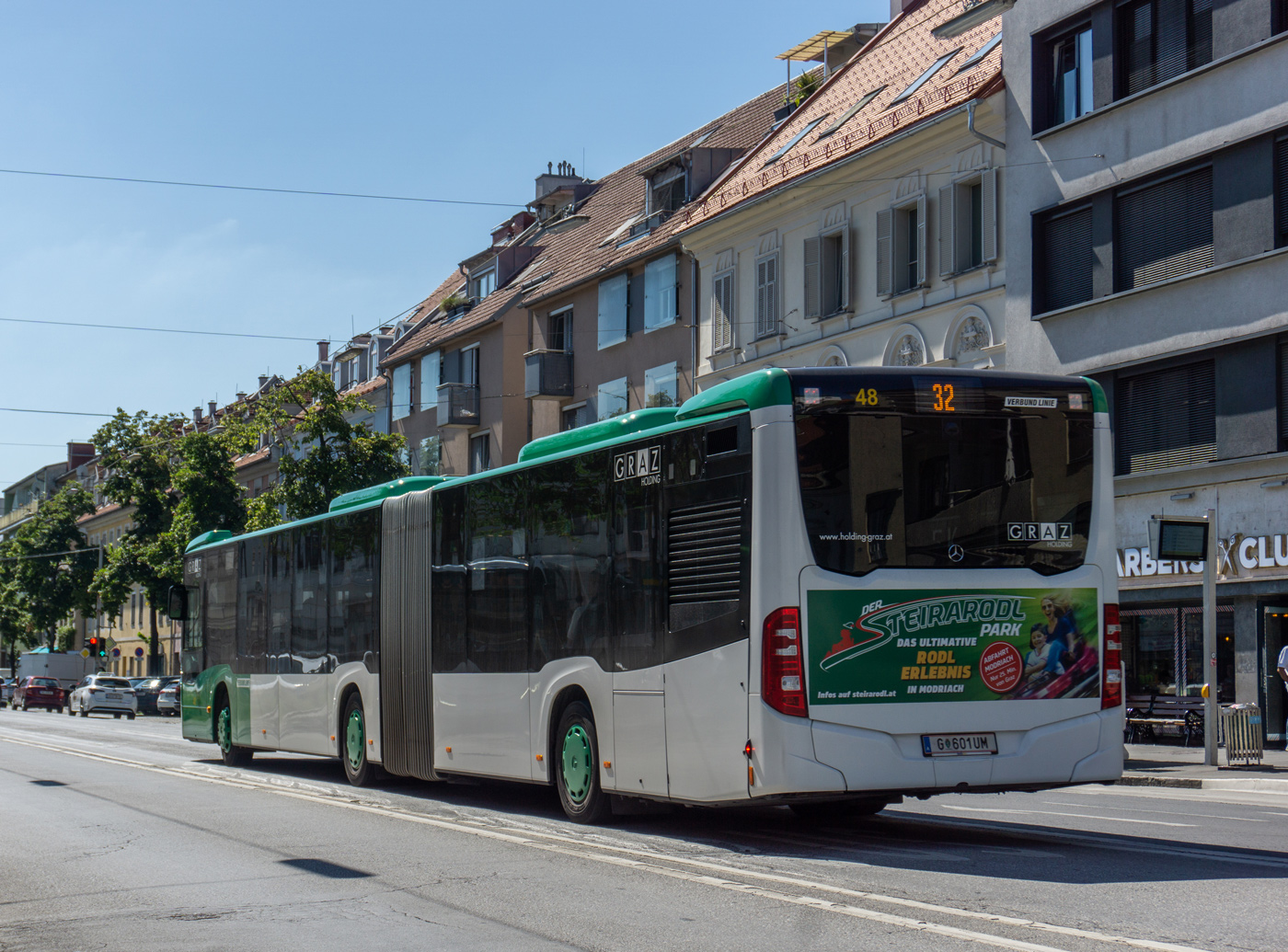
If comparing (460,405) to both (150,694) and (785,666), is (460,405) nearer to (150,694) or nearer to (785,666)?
(150,694)

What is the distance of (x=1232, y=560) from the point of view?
24375 mm

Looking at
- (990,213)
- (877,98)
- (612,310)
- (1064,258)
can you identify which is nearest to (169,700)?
(612,310)

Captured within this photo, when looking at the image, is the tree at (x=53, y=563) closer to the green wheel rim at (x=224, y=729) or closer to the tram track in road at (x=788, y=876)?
the green wheel rim at (x=224, y=729)

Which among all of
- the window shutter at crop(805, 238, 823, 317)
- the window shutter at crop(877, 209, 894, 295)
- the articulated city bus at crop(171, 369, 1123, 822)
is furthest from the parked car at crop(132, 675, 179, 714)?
the articulated city bus at crop(171, 369, 1123, 822)

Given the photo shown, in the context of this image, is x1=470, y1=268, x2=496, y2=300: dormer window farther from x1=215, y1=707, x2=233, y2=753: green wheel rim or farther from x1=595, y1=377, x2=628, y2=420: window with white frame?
x1=215, y1=707, x2=233, y2=753: green wheel rim

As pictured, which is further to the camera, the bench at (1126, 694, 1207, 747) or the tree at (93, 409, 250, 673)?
the tree at (93, 409, 250, 673)

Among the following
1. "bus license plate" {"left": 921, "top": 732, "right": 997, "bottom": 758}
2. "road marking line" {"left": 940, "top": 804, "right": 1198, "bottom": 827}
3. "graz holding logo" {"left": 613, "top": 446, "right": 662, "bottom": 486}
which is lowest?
"road marking line" {"left": 940, "top": 804, "right": 1198, "bottom": 827}

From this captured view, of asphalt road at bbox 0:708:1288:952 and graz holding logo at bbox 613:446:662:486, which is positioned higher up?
graz holding logo at bbox 613:446:662:486

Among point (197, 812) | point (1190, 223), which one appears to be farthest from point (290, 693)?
point (1190, 223)

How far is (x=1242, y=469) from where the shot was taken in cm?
2403

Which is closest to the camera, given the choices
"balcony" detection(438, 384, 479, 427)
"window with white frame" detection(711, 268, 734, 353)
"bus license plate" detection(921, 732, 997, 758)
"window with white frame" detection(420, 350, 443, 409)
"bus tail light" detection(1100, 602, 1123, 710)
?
"bus license plate" detection(921, 732, 997, 758)

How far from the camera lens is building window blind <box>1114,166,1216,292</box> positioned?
82.1 feet

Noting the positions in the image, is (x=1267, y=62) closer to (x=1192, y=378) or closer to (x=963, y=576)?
(x=1192, y=378)

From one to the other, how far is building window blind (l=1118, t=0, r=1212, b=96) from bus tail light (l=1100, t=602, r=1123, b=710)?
17.0 m
